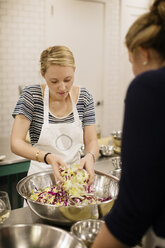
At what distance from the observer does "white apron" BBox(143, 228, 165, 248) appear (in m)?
0.96

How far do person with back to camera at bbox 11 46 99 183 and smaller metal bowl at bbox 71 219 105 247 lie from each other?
724 millimetres

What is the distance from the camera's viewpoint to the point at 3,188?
367 centimetres

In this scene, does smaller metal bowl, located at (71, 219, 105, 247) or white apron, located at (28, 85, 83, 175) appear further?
white apron, located at (28, 85, 83, 175)

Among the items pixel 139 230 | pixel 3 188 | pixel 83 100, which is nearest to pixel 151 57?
pixel 139 230

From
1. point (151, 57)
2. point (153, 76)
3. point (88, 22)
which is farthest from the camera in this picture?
point (88, 22)

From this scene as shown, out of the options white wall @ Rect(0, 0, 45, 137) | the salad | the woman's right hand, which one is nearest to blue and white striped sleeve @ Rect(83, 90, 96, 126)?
the woman's right hand

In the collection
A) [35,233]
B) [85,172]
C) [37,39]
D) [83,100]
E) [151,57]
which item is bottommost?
[35,233]

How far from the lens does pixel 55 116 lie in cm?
233

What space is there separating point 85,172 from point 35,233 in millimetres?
581

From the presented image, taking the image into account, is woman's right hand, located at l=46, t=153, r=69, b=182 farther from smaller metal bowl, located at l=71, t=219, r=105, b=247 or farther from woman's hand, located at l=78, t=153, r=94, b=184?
smaller metal bowl, located at l=71, t=219, r=105, b=247

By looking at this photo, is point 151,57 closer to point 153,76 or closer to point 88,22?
point 153,76

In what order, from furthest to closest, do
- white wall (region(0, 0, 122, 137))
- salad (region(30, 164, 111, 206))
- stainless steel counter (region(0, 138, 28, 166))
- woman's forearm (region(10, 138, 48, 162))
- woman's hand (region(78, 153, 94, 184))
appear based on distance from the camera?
white wall (region(0, 0, 122, 137))
stainless steel counter (region(0, 138, 28, 166))
woman's forearm (region(10, 138, 48, 162))
woman's hand (region(78, 153, 94, 184))
salad (region(30, 164, 111, 206))

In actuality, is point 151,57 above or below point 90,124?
above

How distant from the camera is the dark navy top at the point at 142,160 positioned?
857 mm
